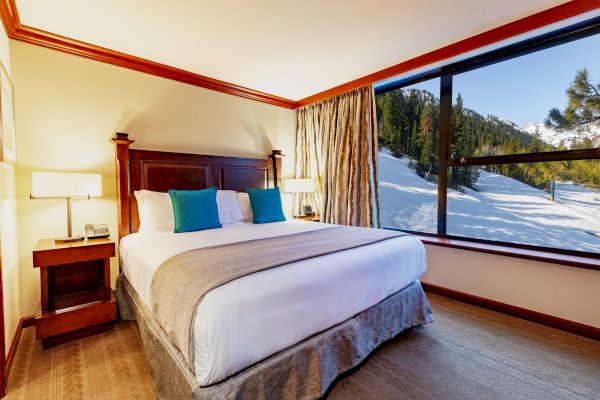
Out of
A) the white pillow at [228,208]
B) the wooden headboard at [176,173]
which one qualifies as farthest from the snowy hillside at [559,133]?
the white pillow at [228,208]

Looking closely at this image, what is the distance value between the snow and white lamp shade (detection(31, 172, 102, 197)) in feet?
10.8

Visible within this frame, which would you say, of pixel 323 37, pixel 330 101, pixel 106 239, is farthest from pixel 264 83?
pixel 106 239

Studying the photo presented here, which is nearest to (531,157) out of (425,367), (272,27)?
(425,367)

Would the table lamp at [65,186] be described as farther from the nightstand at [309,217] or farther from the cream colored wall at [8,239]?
the nightstand at [309,217]

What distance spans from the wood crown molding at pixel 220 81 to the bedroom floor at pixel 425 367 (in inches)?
100.0

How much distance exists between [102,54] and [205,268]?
8.76 ft

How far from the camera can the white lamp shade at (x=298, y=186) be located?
157 inches

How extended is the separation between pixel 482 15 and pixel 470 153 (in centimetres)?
132

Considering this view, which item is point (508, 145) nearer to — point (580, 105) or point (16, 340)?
point (580, 105)

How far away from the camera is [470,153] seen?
9.95 ft

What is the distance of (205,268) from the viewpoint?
1433 mm

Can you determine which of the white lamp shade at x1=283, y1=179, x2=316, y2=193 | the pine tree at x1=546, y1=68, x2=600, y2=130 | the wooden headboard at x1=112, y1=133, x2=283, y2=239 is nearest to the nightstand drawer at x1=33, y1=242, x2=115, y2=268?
the wooden headboard at x1=112, y1=133, x2=283, y2=239

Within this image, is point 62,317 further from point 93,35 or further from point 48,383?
point 93,35

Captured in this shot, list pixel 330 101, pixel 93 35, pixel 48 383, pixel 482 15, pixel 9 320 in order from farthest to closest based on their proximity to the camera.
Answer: pixel 330 101 < pixel 93 35 < pixel 482 15 < pixel 9 320 < pixel 48 383
